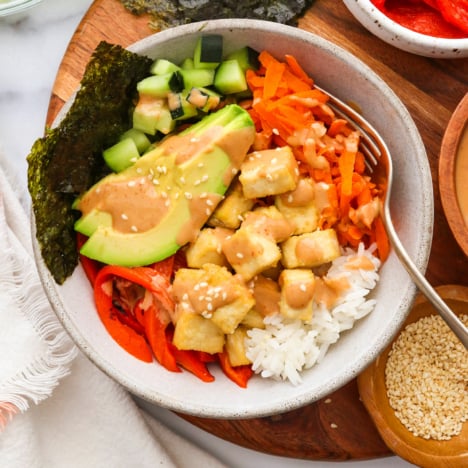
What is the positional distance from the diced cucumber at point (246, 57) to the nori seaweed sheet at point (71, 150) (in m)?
0.25

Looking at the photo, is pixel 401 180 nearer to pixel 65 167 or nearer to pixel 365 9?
pixel 365 9

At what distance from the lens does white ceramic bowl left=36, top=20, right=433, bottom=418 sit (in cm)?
192

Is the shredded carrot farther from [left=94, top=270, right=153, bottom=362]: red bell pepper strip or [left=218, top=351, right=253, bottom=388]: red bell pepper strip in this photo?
[left=94, top=270, right=153, bottom=362]: red bell pepper strip

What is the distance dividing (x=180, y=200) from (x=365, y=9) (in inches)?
28.8

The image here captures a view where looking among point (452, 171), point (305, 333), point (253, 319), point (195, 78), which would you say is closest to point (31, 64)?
point (195, 78)

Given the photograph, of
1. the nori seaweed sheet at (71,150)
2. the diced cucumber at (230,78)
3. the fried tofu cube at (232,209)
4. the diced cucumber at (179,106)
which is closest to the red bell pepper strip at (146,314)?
the nori seaweed sheet at (71,150)

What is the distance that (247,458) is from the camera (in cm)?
249

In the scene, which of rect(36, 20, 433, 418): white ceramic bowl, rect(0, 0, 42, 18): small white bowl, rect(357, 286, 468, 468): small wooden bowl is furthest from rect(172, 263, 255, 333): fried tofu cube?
rect(0, 0, 42, 18): small white bowl

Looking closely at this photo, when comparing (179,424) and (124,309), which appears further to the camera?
(179,424)

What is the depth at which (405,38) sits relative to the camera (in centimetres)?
201

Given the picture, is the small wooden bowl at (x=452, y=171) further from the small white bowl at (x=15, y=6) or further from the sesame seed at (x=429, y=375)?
the small white bowl at (x=15, y=6)

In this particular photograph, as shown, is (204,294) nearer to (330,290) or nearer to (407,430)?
(330,290)

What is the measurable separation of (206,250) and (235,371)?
0.37 m

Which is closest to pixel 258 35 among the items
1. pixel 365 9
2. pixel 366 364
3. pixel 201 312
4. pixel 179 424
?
pixel 365 9
